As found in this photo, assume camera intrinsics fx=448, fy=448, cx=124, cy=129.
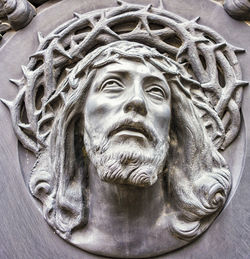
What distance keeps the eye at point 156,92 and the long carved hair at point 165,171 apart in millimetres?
68

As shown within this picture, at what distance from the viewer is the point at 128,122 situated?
53.4 inches

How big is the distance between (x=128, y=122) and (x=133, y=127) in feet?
0.08

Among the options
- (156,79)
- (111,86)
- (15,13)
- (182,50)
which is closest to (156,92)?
(156,79)

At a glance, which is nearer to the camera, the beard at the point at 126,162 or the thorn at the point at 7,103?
the beard at the point at 126,162

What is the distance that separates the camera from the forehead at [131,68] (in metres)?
1.45

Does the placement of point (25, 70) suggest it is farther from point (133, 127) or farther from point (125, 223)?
point (125, 223)

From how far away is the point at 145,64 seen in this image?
1479 mm

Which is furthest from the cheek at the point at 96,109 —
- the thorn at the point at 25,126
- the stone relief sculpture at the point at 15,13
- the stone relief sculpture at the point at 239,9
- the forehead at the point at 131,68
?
the stone relief sculpture at the point at 239,9

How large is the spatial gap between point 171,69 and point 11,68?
23.8 inches

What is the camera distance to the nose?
137 cm

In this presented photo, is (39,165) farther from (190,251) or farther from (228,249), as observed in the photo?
(228,249)

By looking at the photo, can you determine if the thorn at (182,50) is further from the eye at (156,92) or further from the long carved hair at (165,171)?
the eye at (156,92)

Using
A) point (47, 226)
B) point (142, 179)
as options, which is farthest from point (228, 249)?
point (47, 226)

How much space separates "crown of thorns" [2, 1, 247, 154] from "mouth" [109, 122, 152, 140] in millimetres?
295
